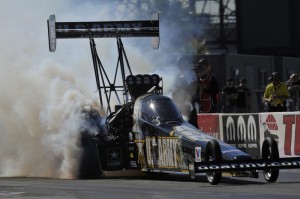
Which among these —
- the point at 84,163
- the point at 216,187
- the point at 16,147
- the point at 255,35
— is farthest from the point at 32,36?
the point at 255,35

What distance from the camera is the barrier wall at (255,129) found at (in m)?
22.7

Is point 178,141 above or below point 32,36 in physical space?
below

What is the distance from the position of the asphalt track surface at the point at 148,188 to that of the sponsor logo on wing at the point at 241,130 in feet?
14.6

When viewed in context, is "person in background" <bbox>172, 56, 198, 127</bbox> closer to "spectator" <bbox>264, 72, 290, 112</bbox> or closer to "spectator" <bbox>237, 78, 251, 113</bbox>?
"spectator" <bbox>264, 72, 290, 112</bbox>

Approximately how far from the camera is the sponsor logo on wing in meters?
23.7

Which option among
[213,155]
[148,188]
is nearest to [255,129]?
[213,155]

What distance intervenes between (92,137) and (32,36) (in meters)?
6.59

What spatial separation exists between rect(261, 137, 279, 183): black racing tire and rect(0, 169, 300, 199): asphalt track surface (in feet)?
0.40

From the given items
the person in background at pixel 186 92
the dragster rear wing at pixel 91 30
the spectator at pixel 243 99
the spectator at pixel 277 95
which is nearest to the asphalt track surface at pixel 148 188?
the person in background at pixel 186 92

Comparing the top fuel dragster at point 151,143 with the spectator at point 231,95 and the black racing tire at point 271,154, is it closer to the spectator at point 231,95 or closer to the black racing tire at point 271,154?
the black racing tire at point 271,154

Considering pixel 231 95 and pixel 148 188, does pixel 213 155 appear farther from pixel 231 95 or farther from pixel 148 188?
pixel 231 95

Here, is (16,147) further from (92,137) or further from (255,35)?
(255,35)

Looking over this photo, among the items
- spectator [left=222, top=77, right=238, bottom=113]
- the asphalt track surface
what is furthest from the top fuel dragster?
spectator [left=222, top=77, right=238, bottom=113]

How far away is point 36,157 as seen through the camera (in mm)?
20562
